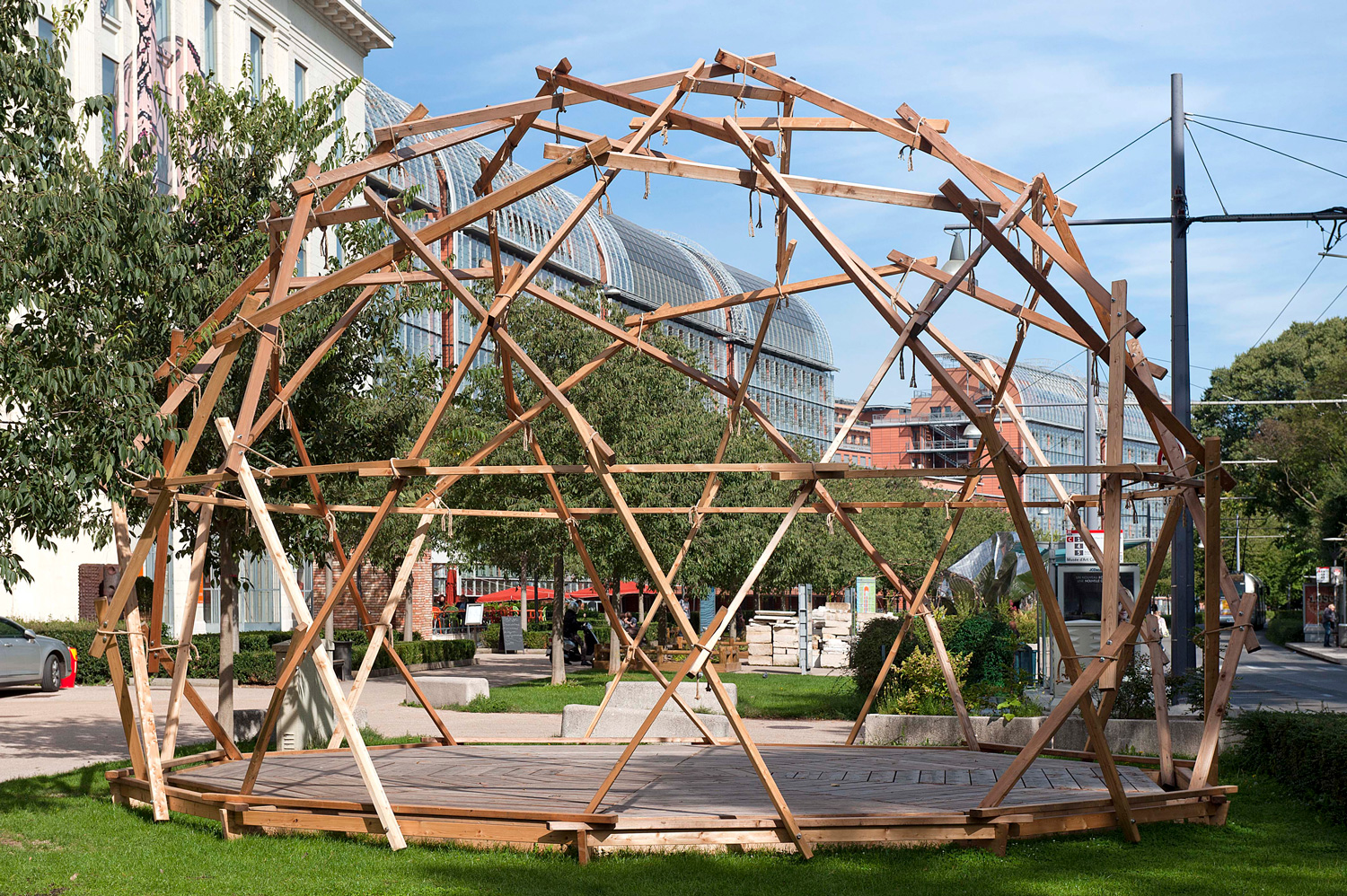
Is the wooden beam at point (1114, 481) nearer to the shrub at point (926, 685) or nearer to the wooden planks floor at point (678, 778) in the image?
the wooden planks floor at point (678, 778)

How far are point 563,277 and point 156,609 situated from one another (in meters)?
46.6

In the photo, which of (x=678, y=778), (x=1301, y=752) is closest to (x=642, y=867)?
(x=678, y=778)

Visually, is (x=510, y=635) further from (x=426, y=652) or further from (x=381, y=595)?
(x=426, y=652)

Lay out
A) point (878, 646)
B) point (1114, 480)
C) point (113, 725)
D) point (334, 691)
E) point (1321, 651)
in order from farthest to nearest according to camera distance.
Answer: point (1321, 651), point (878, 646), point (113, 725), point (1114, 480), point (334, 691)

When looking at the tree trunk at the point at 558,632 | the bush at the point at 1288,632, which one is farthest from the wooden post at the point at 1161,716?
the bush at the point at 1288,632

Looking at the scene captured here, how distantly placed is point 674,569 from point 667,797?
85.1 inches

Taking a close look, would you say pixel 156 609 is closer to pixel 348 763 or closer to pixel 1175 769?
pixel 348 763

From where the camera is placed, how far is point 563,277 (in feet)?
184

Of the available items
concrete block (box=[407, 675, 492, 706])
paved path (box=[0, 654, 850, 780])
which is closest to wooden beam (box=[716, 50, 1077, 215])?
paved path (box=[0, 654, 850, 780])

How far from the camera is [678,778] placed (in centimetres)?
1116

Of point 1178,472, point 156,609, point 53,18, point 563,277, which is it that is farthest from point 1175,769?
point 563,277

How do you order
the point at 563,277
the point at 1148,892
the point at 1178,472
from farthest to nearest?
the point at 563,277
the point at 1178,472
the point at 1148,892

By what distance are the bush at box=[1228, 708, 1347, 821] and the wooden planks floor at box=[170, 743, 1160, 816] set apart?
1.39m

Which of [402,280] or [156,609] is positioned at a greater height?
[402,280]
